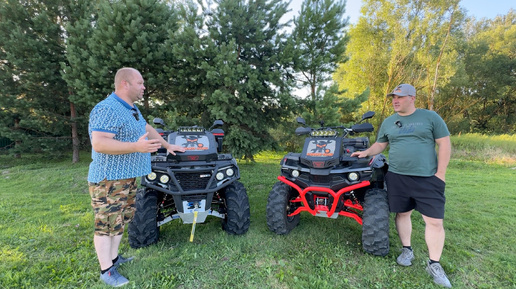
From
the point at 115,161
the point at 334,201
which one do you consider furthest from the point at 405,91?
the point at 115,161

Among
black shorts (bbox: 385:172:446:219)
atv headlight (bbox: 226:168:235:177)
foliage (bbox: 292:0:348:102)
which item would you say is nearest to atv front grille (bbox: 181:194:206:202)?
atv headlight (bbox: 226:168:235:177)

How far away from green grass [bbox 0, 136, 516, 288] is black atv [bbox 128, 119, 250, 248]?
26cm

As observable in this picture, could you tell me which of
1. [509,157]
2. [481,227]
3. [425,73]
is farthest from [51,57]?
[509,157]

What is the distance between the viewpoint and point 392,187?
2.58m

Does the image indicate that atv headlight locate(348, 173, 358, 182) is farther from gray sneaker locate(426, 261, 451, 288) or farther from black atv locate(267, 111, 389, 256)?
gray sneaker locate(426, 261, 451, 288)

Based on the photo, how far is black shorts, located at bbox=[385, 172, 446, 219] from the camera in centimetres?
231

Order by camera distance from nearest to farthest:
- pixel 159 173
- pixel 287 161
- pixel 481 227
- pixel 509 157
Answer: pixel 159 173
pixel 287 161
pixel 481 227
pixel 509 157

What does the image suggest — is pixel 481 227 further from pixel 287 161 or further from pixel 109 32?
pixel 109 32

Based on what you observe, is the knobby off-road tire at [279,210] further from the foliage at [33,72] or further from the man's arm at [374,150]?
the foliage at [33,72]

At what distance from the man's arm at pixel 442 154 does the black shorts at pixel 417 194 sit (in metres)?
0.07

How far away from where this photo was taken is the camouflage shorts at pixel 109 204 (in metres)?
2.10

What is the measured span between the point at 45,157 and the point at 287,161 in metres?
12.2

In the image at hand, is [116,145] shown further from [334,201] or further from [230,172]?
[334,201]

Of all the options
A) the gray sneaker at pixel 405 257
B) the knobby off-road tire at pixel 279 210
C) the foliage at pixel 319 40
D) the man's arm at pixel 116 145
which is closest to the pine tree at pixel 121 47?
the foliage at pixel 319 40
